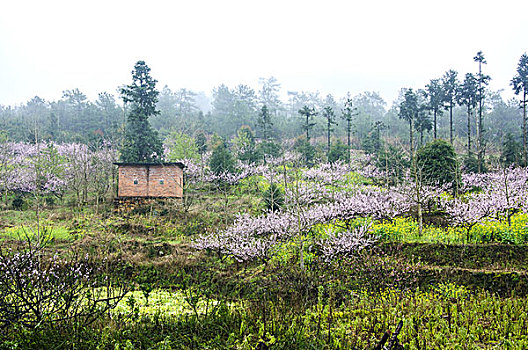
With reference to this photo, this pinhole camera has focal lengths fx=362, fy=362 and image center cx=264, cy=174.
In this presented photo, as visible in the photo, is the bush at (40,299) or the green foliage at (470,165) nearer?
the bush at (40,299)

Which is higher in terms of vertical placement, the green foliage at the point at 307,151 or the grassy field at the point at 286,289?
the green foliage at the point at 307,151

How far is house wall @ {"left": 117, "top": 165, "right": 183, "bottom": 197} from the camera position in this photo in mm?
25234

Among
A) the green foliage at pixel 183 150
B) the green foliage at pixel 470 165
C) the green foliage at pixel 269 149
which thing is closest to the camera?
the green foliage at pixel 470 165

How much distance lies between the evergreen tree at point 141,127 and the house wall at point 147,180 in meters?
5.10

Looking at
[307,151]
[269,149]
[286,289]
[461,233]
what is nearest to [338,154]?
[307,151]

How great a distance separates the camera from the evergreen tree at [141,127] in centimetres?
3073

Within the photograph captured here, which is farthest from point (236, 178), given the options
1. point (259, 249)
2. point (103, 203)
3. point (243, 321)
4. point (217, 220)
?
point (243, 321)

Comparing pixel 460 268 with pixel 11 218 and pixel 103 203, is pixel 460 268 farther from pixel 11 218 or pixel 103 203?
pixel 11 218

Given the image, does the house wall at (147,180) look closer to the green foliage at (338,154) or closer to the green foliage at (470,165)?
the green foliage at (338,154)

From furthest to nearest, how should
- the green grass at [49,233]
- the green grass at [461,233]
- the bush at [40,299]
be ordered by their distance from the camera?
the green grass at [49,233]
the green grass at [461,233]
the bush at [40,299]

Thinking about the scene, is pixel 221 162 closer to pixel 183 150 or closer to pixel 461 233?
pixel 183 150

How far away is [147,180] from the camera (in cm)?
2530

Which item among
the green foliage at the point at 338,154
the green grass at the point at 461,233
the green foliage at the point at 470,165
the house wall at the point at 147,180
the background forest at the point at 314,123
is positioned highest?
the background forest at the point at 314,123

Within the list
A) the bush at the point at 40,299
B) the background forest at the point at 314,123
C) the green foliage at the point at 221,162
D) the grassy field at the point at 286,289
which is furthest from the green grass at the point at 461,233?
the background forest at the point at 314,123
